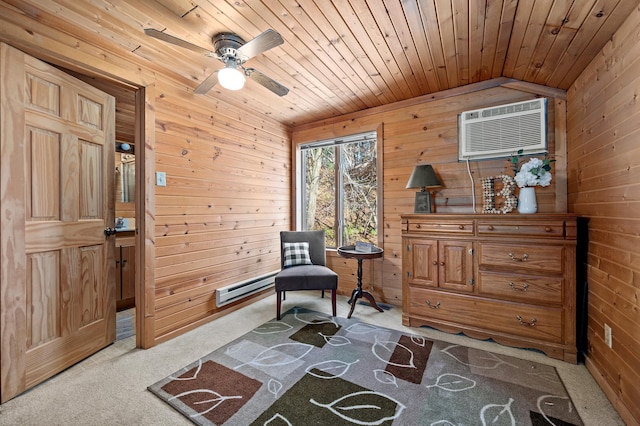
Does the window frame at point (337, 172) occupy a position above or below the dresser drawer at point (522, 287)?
above

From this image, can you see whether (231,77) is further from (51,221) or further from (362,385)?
(362,385)

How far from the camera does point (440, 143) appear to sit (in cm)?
286

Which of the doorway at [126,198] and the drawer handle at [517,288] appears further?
the doorway at [126,198]

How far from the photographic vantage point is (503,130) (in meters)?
2.50

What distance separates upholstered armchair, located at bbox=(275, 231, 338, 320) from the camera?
2.73m

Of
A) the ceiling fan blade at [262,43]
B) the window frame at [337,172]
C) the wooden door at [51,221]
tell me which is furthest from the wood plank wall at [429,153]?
the wooden door at [51,221]

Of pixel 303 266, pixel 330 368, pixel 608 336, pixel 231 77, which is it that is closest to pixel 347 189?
pixel 303 266

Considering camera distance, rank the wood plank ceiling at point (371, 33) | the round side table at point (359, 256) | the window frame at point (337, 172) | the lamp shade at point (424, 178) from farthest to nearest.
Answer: the window frame at point (337, 172)
the round side table at point (359, 256)
the lamp shade at point (424, 178)
the wood plank ceiling at point (371, 33)

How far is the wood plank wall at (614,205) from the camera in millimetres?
1415

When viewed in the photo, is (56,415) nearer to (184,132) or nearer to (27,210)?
(27,210)

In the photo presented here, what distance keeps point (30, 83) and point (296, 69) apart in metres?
1.85

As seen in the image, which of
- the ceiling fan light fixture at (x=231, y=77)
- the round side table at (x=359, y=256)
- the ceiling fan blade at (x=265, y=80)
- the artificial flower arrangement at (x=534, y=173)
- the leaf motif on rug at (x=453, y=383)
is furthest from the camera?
the round side table at (x=359, y=256)

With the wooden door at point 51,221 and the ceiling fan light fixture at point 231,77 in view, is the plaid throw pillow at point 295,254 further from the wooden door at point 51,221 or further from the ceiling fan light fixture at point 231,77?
the ceiling fan light fixture at point 231,77

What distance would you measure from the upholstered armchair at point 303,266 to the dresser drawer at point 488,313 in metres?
0.83
